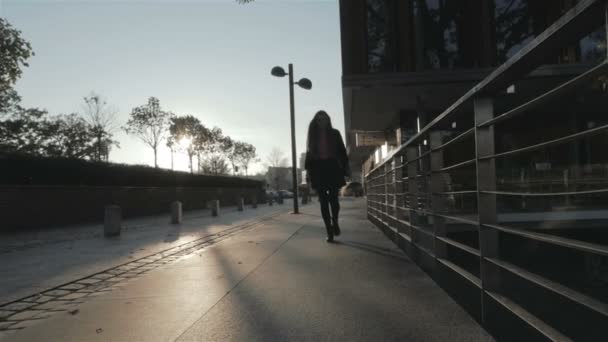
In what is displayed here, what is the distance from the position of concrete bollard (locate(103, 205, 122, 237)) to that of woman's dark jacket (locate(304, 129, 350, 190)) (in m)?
5.45

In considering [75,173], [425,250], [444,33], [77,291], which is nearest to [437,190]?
[425,250]

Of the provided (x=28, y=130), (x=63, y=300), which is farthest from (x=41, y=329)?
(x=28, y=130)

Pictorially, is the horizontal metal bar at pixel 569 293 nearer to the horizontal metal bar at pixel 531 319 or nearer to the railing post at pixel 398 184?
the horizontal metal bar at pixel 531 319

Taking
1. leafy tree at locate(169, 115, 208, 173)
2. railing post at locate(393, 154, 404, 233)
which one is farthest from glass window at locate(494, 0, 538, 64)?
leafy tree at locate(169, 115, 208, 173)

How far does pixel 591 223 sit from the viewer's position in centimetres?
920

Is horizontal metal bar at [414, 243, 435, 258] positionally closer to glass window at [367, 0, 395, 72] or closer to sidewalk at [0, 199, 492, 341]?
sidewalk at [0, 199, 492, 341]

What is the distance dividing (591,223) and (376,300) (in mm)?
7810

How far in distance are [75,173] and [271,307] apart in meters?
15.0

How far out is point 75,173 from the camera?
16047mm

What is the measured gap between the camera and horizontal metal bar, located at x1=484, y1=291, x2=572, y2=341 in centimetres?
182

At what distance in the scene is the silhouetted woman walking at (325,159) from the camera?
6.85 m

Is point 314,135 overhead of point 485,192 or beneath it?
overhead

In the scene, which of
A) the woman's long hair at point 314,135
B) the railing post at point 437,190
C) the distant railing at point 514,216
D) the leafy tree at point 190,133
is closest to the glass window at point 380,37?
the distant railing at point 514,216

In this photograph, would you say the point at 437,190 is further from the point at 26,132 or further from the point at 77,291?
the point at 26,132
